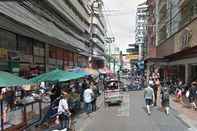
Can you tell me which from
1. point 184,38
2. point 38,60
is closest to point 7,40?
point 38,60

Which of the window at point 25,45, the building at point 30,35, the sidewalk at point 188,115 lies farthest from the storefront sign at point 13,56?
the sidewalk at point 188,115

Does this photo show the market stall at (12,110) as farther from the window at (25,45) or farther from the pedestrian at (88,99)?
the window at (25,45)

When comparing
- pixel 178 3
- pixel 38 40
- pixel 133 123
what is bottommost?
pixel 133 123

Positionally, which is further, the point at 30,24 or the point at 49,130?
the point at 30,24

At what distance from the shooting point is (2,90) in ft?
67.8

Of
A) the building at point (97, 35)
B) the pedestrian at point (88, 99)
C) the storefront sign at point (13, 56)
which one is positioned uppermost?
Answer: the building at point (97, 35)

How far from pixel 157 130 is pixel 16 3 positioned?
12.9 meters

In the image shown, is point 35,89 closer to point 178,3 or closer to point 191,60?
point 191,60

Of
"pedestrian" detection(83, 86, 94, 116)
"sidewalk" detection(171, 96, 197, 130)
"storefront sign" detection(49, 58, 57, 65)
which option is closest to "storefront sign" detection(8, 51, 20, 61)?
"pedestrian" detection(83, 86, 94, 116)

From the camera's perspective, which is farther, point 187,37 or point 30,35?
point 187,37

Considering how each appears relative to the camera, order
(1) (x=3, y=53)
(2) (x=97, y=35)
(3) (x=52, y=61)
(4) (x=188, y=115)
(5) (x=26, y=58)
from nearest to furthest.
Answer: (4) (x=188, y=115)
(1) (x=3, y=53)
(5) (x=26, y=58)
(3) (x=52, y=61)
(2) (x=97, y=35)

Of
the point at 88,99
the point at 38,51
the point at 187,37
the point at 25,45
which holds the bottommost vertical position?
the point at 88,99

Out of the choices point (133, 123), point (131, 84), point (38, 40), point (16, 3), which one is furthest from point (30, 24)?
point (131, 84)

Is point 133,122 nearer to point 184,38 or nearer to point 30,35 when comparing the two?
point 30,35
